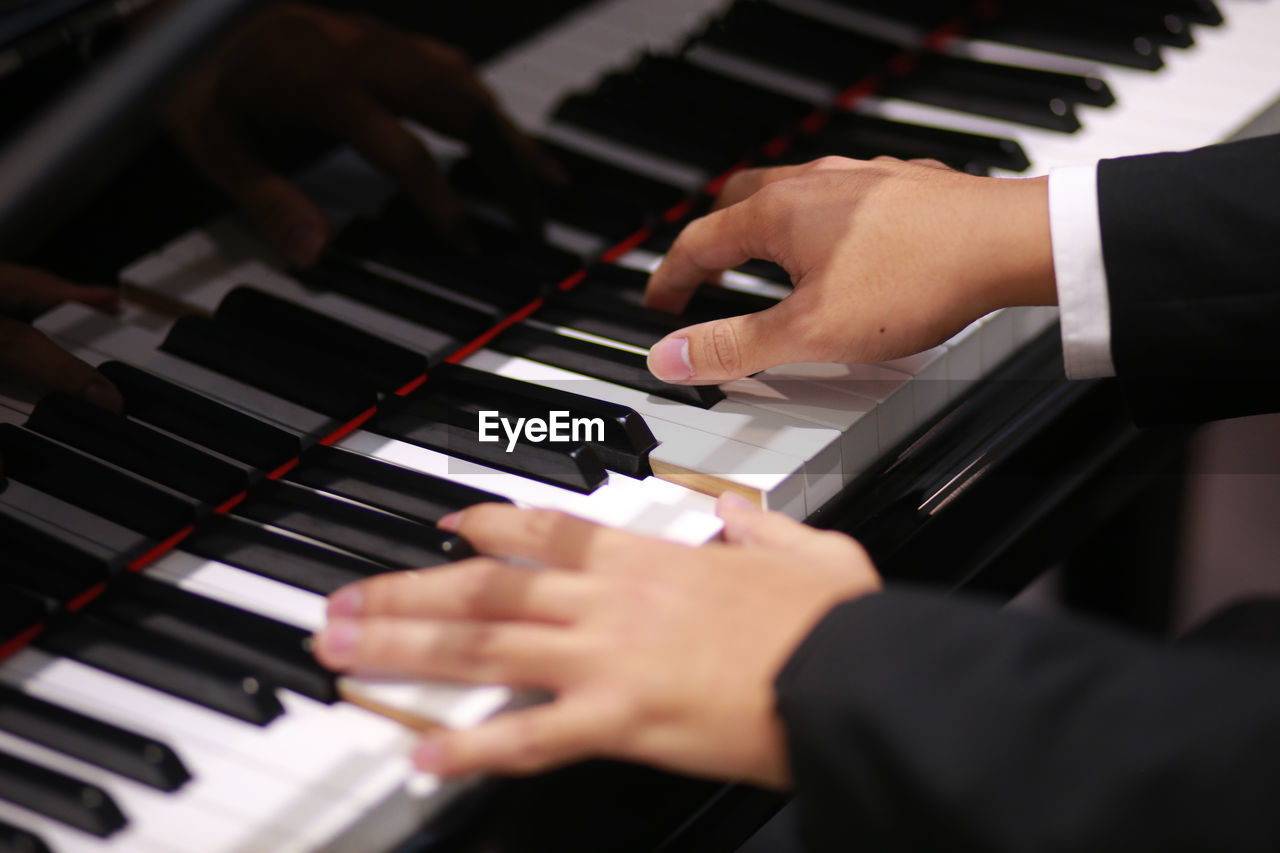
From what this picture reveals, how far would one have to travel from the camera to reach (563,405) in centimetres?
117

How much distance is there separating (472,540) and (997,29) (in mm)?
1250

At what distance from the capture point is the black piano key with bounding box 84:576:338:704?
0.93 meters

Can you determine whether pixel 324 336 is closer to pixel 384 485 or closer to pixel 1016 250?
pixel 384 485

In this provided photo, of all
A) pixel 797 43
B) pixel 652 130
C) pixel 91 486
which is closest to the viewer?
pixel 91 486

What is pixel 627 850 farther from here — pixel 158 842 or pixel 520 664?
pixel 158 842

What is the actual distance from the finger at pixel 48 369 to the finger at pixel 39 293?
1.1 inches

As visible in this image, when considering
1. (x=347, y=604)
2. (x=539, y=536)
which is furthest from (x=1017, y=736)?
(x=347, y=604)

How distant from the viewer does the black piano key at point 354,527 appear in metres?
1.03

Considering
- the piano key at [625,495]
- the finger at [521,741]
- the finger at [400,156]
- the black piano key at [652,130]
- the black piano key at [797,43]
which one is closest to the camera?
the finger at [521,741]

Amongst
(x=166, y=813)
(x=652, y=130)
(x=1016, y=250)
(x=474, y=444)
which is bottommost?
(x=166, y=813)

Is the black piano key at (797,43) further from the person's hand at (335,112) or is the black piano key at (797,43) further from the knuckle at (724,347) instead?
the knuckle at (724,347)

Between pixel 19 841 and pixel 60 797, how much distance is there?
4cm

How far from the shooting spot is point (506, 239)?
1.43 metres

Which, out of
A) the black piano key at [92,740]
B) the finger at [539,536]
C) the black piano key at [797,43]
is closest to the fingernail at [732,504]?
the finger at [539,536]
